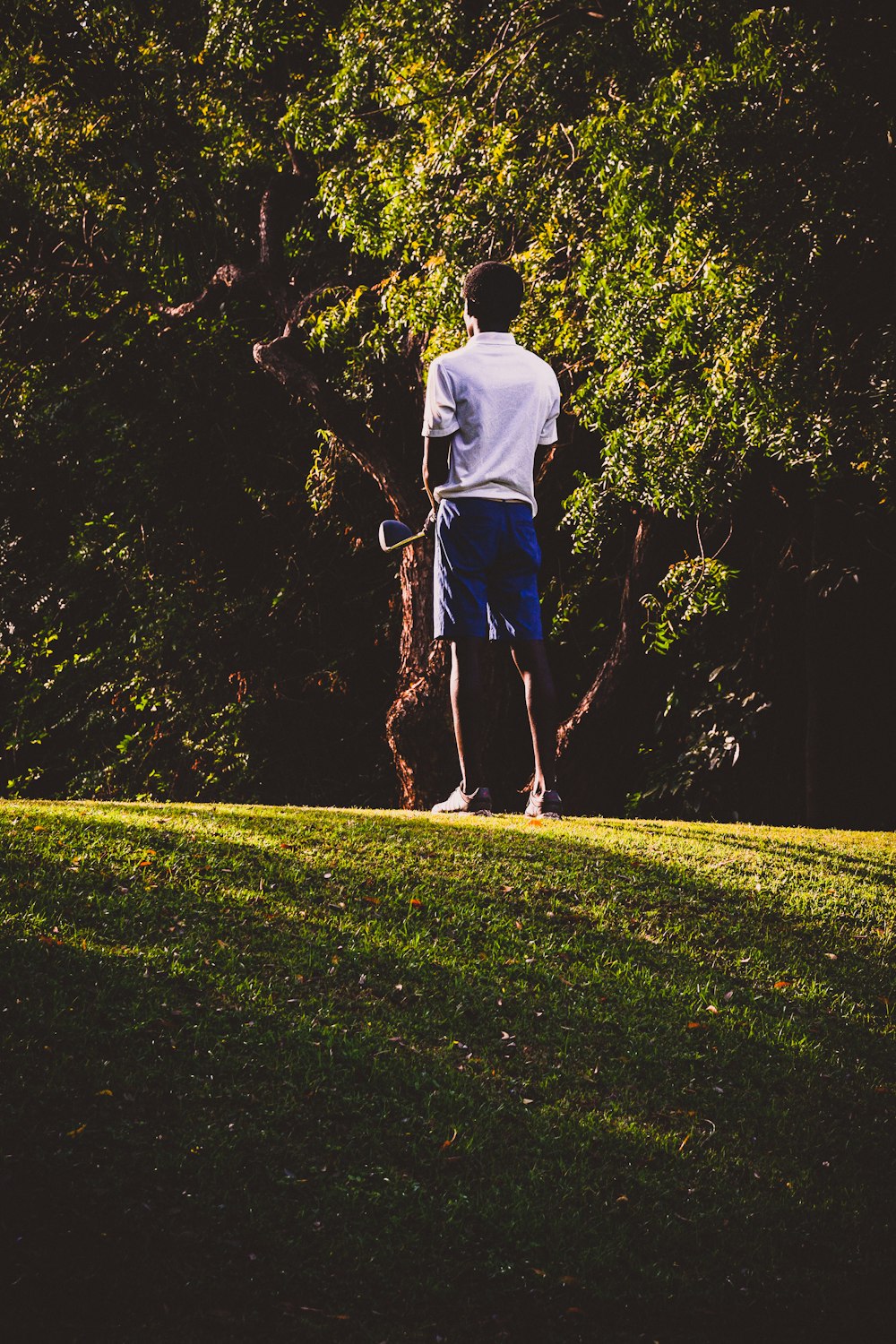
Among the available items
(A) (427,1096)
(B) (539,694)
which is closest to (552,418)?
(B) (539,694)

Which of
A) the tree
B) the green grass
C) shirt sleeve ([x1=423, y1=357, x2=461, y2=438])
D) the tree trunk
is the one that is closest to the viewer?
the green grass

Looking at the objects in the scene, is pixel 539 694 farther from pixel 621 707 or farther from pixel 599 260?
pixel 621 707

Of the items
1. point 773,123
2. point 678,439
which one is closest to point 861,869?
point 678,439

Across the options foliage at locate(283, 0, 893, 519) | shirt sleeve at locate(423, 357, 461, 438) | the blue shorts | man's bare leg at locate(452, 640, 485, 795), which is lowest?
man's bare leg at locate(452, 640, 485, 795)

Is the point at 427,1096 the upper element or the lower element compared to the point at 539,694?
lower

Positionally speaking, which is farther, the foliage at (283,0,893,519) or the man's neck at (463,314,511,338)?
the foliage at (283,0,893,519)

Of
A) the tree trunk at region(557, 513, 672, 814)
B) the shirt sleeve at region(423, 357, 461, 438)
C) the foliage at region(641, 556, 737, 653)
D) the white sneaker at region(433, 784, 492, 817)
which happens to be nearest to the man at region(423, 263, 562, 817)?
the shirt sleeve at region(423, 357, 461, 438)

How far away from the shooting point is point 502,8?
8922 mm

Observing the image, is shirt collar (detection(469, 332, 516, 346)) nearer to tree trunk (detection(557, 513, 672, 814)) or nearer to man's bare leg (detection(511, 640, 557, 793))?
man's bare leg (detection(511, 640, 557, 793))

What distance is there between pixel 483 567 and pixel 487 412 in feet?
2.60

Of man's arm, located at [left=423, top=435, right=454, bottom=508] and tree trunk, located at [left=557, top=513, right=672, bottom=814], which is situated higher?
man's arm, located at [left=423, top=435, right=454, bottom=508]

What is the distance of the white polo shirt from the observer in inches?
249

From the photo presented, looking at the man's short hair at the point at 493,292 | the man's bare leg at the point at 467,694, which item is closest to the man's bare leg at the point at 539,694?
the man's bare leg at the point at 467,694

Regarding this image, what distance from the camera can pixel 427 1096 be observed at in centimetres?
384
